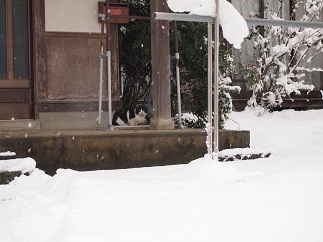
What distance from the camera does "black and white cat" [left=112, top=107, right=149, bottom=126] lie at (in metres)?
7.40

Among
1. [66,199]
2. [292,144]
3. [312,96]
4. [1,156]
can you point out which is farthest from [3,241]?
[312,96]

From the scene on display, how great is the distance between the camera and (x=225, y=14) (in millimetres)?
4328

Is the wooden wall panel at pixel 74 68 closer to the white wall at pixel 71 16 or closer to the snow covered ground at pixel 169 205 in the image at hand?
the white wall at pixel 71 16

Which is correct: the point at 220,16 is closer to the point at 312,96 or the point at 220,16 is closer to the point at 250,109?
the point at 250,109

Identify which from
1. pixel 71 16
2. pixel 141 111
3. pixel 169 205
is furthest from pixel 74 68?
pixel 169 205

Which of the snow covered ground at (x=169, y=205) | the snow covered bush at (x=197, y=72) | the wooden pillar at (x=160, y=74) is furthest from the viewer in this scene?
the snow covered bush at (x=197, y=72)

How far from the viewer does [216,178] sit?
401 cm

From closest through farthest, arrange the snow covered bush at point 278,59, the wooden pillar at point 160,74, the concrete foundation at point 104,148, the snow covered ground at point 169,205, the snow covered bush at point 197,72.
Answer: the snow covered ground at point 169,205, the concrete foundation at point 104,148, the wooden pillar at point 160,74, the snow covered bush at point 197,72, the snow covered bush at point 278,59

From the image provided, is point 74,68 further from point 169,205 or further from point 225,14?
point 169,205

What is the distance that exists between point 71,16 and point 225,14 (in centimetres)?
382

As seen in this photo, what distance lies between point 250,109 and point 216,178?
6.53 m

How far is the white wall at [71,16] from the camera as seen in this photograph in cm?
748

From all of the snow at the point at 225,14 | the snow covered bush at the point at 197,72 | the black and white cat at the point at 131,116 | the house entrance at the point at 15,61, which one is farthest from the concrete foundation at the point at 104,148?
the snow at the point at 225,14

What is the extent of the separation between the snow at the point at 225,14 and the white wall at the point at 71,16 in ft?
12.0
